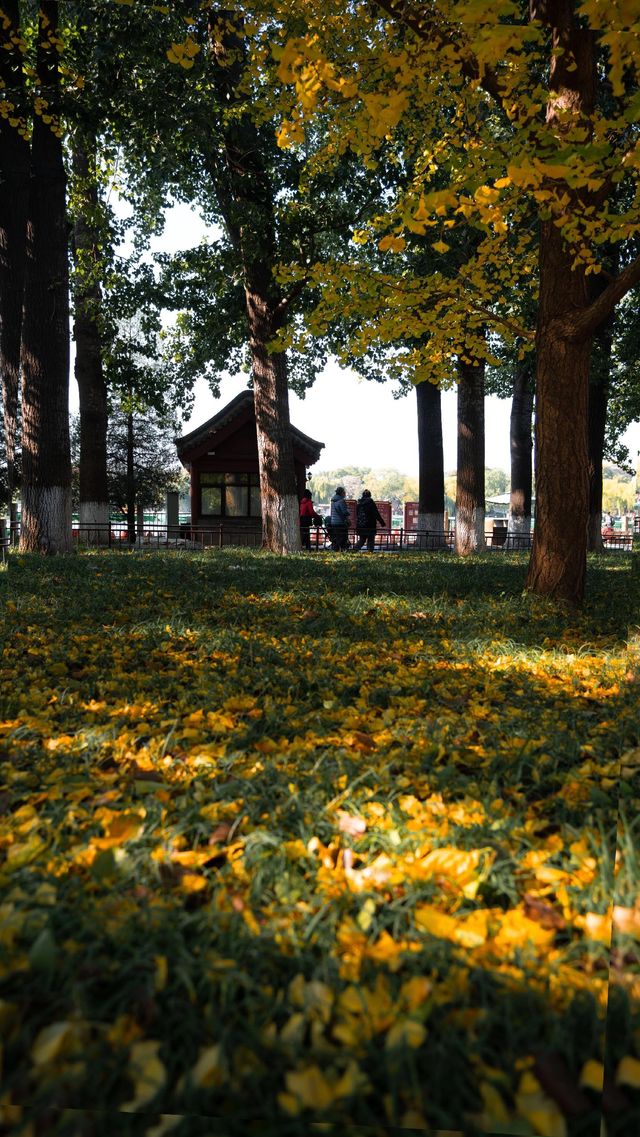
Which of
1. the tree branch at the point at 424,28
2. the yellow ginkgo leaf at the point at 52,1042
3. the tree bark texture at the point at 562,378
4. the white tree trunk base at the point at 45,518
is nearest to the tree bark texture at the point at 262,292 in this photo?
the white tree trunk base at the point at 45,518

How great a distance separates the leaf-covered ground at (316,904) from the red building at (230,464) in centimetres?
2361

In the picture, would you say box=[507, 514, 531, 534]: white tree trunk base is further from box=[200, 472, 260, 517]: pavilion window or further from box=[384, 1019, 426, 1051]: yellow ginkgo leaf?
→ box=[384, 1019, 426, 1051]: yellow ginkgo leaf

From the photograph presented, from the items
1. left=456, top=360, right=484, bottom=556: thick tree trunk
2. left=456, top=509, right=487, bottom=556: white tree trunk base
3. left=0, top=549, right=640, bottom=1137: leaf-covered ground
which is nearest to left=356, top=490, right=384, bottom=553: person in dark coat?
left=456, top=509, right=487, bottom=556: white tree trunk base

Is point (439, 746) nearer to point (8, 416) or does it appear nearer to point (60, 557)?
point (60, 557)

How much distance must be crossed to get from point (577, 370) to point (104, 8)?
29.8 ft

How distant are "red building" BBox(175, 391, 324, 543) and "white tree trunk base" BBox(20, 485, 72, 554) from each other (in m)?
15.8

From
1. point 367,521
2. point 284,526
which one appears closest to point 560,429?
point 284,526

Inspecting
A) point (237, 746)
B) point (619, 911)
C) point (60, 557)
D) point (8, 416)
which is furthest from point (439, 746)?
point (8, 416)

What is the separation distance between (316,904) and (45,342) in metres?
10.4

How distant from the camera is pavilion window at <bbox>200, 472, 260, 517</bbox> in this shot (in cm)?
2827

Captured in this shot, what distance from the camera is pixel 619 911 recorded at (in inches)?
68.1

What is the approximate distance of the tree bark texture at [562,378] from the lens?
6.71 m

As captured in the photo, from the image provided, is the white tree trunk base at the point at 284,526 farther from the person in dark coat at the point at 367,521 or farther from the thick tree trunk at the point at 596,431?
the thick tree trunk at the point at 596,431

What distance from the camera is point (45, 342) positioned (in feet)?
34.0
